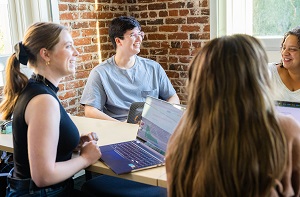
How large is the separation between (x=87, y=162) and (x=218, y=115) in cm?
81

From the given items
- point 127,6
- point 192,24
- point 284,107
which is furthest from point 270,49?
point 284,107

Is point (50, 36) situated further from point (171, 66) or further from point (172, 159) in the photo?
point (171, 66)

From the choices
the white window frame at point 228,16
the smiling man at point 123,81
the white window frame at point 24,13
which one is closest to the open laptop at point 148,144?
the smiling man at point 123,81

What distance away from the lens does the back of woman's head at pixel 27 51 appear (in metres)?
1.57

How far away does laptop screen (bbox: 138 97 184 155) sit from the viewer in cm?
150

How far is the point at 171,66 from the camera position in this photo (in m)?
3.62

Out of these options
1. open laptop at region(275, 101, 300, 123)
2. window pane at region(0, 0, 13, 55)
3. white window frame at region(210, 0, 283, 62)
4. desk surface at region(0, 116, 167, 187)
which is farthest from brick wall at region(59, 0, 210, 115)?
open laptop at region(275, 101, 300, 123)

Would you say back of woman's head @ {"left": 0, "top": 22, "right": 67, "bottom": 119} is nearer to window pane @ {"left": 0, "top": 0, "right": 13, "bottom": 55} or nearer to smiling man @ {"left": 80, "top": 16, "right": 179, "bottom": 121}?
smiling man @ {"left": 80, "top": 16, "right": 179, "bottom": 121}

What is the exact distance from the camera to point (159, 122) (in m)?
1.59

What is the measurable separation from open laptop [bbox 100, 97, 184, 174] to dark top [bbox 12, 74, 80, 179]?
18 cm

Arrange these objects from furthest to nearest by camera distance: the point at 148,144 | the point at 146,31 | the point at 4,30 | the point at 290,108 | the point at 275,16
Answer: the point at 146,31 < the point at 275,16 < the point at 4,30 < the point at 148,144 < the point at 290,108

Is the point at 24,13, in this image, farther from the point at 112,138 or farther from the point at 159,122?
the point at 159,122

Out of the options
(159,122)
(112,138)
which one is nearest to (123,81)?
(112,138)

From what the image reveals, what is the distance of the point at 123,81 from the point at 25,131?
4.21 feet
